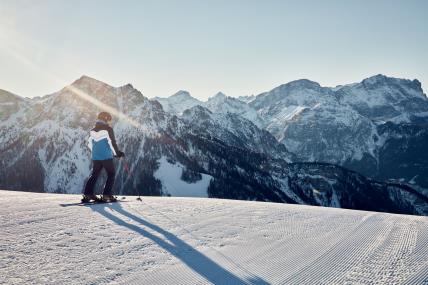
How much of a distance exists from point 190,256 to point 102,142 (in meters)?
6.53

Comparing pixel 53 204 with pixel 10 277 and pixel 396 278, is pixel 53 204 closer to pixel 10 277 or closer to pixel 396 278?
pixel 10 277

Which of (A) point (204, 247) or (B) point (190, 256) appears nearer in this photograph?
(B) point (190, 256)

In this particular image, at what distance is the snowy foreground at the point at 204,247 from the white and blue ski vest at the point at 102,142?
2.50m

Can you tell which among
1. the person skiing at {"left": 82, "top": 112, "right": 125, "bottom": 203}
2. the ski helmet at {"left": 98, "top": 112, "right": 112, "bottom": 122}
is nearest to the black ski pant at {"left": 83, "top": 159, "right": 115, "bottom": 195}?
the person skiing at {"left": 82, "top": 112, "right": 125, "bottom": 203}

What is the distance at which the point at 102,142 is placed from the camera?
36.9ft

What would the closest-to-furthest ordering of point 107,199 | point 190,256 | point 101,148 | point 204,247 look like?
point 190,256
point 204,247
point 101,148
point 107,199

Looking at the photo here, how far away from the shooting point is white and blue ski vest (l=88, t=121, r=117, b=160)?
11.2 meters

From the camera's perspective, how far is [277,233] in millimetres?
7105

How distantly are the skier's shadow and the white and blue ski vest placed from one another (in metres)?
3.29

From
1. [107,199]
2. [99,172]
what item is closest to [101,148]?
[99,172]

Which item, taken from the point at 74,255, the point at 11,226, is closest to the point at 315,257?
the point at 74,255

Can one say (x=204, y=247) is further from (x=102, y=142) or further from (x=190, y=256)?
(x=102, y=142)

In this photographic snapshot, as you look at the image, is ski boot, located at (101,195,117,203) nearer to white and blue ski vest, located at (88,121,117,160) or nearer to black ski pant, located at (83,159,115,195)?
black ski pant, located at (83,159,115,195)

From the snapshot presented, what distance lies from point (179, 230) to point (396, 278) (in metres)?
3.69
